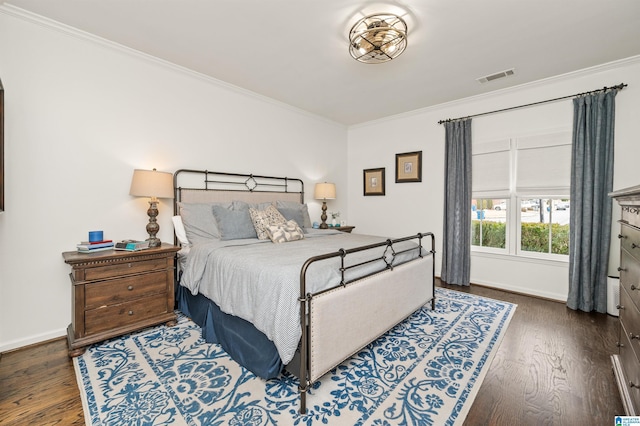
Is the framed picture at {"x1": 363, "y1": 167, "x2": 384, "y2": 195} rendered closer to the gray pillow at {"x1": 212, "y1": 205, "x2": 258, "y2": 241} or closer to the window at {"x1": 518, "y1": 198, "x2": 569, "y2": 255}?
the window at {"x1": 518, "y1": 198, "x2": 569, "y2": 255}

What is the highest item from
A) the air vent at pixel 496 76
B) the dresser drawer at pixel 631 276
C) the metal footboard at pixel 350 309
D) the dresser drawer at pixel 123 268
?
the air vent at pixel 496 76

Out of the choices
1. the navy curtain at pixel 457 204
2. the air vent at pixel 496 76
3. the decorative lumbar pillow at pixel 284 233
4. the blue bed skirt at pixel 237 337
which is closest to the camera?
the blue bed skirt at pixel 237 337

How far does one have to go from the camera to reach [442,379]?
1.91 metres

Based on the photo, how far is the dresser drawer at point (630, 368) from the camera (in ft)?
4.53

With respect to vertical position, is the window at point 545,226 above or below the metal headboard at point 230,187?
below

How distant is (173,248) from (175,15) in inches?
79.2

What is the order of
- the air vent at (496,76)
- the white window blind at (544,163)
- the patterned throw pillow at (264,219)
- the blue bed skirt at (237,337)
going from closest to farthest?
1. the blue bed skirt at (237,337)
2. the patterned throw pillow at (264,219)
3. the air vent at (496,76)
4. the white window blind at (544,163)

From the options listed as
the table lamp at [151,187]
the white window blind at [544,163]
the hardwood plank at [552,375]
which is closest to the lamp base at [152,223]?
the table lamp at [151,187]

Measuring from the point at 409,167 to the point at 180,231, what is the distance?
142 inches

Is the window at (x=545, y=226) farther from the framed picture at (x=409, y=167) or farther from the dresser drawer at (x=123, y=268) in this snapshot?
the dresser drawer at (x=123, y=268)

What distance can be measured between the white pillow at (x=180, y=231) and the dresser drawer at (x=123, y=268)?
43 cm

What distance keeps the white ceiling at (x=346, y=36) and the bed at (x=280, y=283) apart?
4.48 ft

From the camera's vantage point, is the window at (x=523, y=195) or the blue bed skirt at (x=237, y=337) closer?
the blue bed skirt at (x=237, y=337)

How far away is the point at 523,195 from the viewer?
3730 mm
